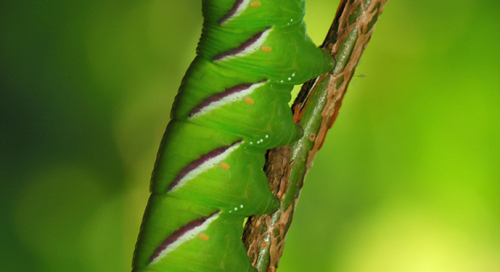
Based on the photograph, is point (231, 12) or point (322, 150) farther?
point (322, 150)

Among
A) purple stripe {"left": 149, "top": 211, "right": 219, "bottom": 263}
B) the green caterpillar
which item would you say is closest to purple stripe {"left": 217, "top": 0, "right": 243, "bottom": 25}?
the green caterpillar

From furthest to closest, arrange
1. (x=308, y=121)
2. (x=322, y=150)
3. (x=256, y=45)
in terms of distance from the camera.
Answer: (x=322, y=150)
(x=308, y=121)
(x=256, y=45)

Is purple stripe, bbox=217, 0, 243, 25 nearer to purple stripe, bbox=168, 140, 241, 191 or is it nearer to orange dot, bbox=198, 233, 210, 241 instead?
purple stripe, bbox=168, 140, 241, 191

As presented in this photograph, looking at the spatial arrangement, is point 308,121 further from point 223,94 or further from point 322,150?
point 322,150

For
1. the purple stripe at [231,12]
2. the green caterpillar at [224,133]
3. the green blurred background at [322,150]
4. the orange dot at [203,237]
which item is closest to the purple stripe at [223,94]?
the green caterpillar at [224,133]

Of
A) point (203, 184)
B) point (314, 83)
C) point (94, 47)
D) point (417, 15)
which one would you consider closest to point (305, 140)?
point (314, 83)

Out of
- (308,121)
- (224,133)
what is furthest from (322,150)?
(224,133)
